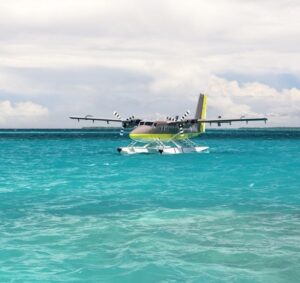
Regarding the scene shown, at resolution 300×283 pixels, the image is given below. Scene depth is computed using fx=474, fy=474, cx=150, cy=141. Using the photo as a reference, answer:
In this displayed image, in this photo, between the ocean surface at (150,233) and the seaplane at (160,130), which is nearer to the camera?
the ocean surface at (150,233)

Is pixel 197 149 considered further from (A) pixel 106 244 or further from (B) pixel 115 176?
(A) pixel 106 244

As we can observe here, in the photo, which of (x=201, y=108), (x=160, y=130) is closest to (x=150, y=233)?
(x=160, y=130)

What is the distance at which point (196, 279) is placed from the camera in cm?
988

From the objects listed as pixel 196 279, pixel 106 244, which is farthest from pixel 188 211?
pixel 196 279

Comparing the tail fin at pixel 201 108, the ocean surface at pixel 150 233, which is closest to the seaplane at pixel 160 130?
the tail fin at pixel 201 108

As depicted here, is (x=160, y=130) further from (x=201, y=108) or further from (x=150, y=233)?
(x=150, y=233)

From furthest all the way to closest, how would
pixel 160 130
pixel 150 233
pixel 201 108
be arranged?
1. pixel 201 108
2. pixel 160 130
3. pixel 150 233

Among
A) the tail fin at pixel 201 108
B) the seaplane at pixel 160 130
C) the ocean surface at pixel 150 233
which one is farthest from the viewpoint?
the tail fin at pixel 201 108

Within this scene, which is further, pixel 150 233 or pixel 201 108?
pixel 201 108

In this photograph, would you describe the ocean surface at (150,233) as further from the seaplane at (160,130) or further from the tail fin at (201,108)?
the tail fin at (201,108)

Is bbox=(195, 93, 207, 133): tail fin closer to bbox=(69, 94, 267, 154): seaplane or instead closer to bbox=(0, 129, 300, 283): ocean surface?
bbox=(69, 94, 267, 154): seaplane

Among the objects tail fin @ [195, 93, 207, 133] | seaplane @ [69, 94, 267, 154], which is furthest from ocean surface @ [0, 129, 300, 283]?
tail fin @ [195, 93, 207, 133]

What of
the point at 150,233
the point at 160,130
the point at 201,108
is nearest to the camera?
the point at 150,233

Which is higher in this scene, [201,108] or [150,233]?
[201,108]
